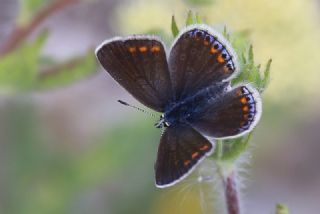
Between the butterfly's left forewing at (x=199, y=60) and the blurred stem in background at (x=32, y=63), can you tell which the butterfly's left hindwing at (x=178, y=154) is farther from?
the blurred stem in background at (x=32, y=63)

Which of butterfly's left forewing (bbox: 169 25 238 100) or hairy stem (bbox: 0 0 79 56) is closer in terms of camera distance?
butterfly's left forewing (bbox: 169 25 238 100)

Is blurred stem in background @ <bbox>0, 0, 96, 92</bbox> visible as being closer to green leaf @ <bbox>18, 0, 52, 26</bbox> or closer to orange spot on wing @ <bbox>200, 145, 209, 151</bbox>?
green leaf @ <bbox>18, 0, 52, 26</bbox>

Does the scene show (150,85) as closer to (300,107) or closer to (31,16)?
(31,16)

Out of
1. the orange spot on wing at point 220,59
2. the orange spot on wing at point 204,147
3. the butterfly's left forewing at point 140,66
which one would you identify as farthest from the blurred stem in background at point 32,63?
the orange spot on wing at point 204,147

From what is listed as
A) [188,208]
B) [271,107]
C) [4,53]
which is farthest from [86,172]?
[4,53]

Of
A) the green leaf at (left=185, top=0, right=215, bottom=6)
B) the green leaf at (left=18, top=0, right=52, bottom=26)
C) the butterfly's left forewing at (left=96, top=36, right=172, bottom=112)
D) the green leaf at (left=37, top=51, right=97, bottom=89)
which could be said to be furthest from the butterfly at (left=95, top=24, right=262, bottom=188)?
the green leaf at (left=18, top=0, right=52, bottom=26)
